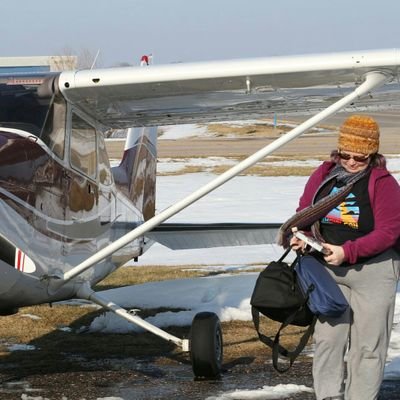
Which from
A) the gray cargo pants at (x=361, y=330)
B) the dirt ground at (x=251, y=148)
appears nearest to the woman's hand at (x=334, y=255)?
→ the gray cargo pants at (x=361, y=330)

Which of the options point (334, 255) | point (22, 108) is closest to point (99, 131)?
point (22, 108)

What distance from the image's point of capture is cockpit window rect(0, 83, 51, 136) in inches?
234

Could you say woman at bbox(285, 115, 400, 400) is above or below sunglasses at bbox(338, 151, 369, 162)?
below

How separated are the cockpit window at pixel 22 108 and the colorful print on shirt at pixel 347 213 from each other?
230 cm

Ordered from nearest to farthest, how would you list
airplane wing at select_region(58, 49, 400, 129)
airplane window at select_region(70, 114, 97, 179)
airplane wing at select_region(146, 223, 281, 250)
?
airplane wing at select_region(58, 49, 400, 129)
airplane window at select_region(70, 114, 97, 179)
airplane wing at select_region(146, 223, 281, 250)

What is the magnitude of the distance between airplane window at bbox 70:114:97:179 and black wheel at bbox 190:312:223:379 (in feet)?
4.30

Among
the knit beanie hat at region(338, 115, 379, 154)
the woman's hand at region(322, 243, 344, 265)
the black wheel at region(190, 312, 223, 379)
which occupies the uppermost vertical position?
the knit beanie hat at region(338, 115, 379, 154)

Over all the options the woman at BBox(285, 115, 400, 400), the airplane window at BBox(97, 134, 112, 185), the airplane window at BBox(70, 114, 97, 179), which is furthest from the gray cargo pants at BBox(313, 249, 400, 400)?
the airplane window at BBox(97, 134, 112, 185)

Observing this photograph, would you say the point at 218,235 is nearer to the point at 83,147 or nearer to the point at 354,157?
the point at 83,147

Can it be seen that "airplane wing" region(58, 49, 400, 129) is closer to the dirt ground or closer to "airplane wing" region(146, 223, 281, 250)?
"airplane wing" region(146, 223, 281, 250)

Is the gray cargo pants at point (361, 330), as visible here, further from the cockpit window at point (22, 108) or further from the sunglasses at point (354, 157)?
the cockpit window at point (22, 108)

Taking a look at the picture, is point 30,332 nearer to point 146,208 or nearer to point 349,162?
point 146,208

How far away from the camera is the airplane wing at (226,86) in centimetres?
591

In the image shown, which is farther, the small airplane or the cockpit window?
Result: the cockpit window
